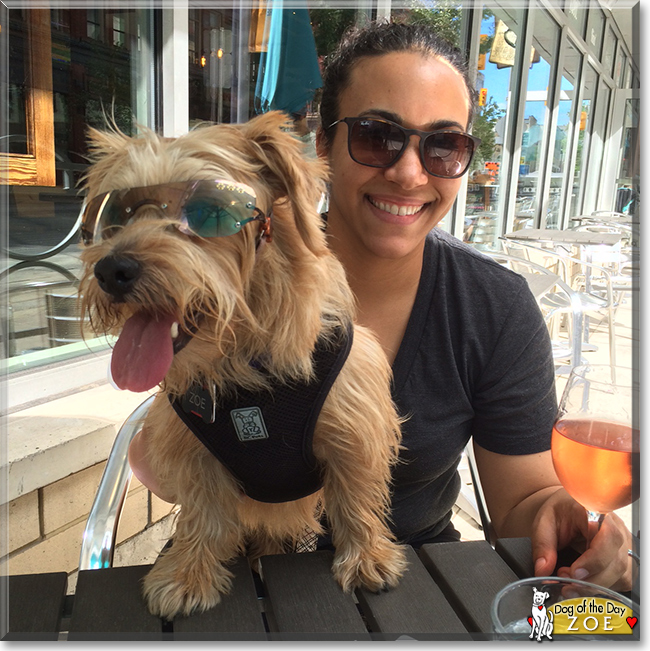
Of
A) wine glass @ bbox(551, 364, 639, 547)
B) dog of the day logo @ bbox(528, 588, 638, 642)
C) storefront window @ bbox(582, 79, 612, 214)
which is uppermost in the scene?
storefront window @ bbox(582, 79, 612, 214)

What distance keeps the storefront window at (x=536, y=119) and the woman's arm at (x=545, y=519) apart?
26.6ft

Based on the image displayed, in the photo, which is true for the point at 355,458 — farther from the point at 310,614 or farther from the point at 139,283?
the point at 139,283

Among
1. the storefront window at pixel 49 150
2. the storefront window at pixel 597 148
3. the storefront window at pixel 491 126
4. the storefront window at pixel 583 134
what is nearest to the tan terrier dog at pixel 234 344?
the storefront window at pixel 49 150

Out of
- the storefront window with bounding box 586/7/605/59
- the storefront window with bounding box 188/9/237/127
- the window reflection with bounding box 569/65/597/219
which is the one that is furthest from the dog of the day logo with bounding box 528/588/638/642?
the window reflection with bounding box 569/65/597/219

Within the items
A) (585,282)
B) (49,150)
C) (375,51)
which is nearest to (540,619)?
(375,51)

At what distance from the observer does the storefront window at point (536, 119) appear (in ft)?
27.9

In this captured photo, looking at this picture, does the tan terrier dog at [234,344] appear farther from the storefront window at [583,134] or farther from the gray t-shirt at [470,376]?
the storefront window at [583,134]

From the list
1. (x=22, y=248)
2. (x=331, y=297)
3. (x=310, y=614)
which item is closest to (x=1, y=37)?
(x=22, y=248)

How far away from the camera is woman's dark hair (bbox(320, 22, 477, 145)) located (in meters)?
1.45

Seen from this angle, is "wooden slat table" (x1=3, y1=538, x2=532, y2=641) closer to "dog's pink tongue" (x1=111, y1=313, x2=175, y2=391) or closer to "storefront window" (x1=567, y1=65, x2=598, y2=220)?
"dog's pink tongue" (x1=111, y1=313, x2=175, y2=391)

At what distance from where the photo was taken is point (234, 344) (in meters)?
1.11

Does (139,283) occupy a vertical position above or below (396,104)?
below

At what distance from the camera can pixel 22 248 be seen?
2590 millimetres

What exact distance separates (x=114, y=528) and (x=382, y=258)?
966 millimetres
